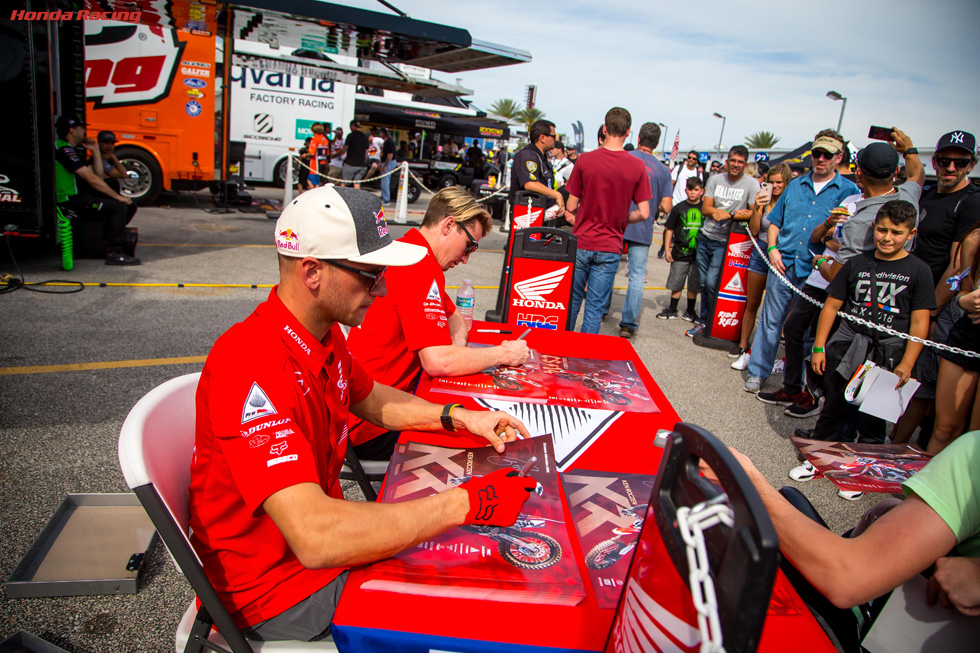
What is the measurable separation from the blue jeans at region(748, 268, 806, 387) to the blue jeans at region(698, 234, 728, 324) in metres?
0.97

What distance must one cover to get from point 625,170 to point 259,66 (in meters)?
11.2

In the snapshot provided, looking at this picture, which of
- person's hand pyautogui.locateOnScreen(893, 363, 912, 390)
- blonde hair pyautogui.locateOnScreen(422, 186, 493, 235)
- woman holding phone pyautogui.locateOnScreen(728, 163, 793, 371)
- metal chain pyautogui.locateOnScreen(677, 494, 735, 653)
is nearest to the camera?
metal chain pyautogui.locateOnScreen(677, 494, 735, 653)

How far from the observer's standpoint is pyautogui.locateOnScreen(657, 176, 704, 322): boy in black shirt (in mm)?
6746

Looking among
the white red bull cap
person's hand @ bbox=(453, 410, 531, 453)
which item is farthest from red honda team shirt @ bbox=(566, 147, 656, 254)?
the white red bull cap

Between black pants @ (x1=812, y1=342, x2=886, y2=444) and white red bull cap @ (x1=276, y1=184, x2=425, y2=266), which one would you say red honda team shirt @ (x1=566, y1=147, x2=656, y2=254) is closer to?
black pants @ (x1=812, y1=342, x2=886, y2=444)

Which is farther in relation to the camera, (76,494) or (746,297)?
(746,297)

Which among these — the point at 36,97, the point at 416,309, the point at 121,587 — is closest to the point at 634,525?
the point at 416,309

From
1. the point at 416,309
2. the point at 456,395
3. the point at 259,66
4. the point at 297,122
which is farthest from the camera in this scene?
the point at 297,122

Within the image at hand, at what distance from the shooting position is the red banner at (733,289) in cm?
593

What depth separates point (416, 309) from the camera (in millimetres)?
2350

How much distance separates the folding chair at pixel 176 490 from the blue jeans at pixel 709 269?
5.64 m

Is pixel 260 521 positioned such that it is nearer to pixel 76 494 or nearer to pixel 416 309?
pixel 416 309

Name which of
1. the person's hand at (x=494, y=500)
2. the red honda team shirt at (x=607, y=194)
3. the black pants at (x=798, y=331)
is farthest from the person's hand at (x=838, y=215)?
the person's hand at (x=494, y=500)

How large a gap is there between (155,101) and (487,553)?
472 inches
